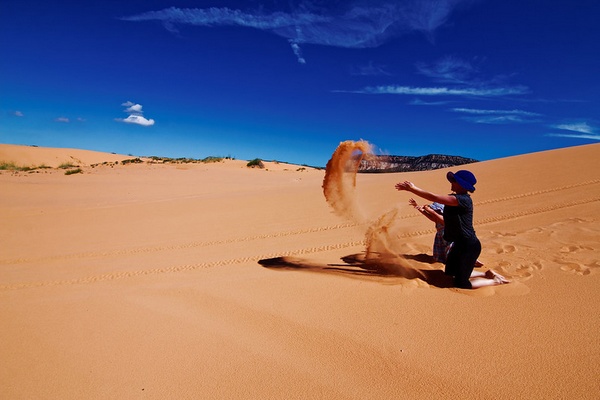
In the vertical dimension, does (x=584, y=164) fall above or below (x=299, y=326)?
above

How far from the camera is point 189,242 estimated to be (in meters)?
6.78

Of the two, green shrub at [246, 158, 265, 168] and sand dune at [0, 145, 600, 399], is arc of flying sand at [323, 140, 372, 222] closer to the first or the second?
sand dune at [0, 145, 600, 399]

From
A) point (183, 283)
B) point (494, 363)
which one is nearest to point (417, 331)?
point (494, 363)

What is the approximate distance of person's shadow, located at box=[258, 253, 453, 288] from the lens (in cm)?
398

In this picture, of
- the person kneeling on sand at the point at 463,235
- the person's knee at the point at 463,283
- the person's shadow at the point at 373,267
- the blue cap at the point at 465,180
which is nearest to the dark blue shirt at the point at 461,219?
the person kneeling on sand at the point at 463,235

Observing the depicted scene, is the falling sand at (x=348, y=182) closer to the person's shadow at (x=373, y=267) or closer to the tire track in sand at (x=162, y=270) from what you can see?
the person's shadow at (x=373, y=267)

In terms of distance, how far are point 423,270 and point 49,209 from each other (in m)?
12.0

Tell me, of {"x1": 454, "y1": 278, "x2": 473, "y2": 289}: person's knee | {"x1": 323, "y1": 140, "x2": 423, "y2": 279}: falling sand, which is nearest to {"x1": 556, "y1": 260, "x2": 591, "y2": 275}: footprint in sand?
{"x1": 454, "y1": 278, "x2": 473, "y2": 289}: person's knee

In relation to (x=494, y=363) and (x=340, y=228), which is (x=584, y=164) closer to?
(x=340, y=228)

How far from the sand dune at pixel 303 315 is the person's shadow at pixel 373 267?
4 centimetres

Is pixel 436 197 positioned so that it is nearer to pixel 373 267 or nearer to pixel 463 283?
pixel 463 283

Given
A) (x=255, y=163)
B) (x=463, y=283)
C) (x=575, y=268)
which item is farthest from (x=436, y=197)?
(x=255, y=163)

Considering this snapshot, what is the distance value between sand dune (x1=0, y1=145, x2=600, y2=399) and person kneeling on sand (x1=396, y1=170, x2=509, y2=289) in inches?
7.4

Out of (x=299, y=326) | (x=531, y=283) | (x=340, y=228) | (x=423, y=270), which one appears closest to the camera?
(x=299, y=326)
